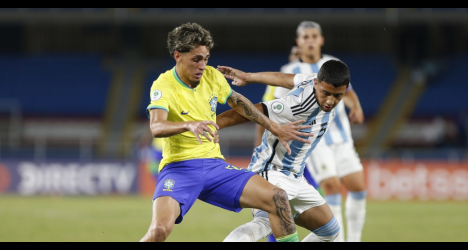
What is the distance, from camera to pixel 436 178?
18.0 meters

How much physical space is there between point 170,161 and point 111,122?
59.6ft

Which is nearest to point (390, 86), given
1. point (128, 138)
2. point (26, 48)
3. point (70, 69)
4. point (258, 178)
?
point (128, 138)

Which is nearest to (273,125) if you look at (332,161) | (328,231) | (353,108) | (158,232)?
(328,231)

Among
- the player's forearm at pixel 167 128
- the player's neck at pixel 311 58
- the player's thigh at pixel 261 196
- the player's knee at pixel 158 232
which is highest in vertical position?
the player's neck at pixel 311 58

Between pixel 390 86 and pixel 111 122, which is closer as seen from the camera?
pixel 111 122

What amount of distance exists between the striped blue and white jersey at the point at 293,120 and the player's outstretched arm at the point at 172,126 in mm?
1075

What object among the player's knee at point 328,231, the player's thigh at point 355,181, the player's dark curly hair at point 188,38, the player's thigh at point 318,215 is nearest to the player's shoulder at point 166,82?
the player's dark curly hair at point 188,38

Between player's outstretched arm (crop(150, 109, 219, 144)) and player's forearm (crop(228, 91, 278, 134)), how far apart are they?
812 millimetres

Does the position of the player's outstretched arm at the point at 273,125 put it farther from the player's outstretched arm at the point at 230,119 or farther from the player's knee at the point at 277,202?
the player's knee at the point at 277,202

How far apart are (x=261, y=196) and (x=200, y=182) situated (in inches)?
18.3

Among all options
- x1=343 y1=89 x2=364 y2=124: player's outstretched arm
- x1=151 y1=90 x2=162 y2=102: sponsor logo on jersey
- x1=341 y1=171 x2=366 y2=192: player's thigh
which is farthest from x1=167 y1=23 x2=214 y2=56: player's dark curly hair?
x1=341 y1=171 x2=366 y2=192: player's thigh

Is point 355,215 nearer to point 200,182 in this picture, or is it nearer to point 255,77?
point 255,77

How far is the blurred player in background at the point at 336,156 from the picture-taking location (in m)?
7.33
